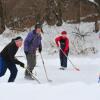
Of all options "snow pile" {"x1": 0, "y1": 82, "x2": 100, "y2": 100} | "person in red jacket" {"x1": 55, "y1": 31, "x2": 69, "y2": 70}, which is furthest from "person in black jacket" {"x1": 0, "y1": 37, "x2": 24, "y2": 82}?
"person in red jacket" {"x1": 55, "y1": 31, "x2": 69, "y2": 70}

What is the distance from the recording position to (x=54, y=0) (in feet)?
82.3

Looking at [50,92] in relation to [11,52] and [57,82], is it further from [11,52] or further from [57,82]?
[57,82]

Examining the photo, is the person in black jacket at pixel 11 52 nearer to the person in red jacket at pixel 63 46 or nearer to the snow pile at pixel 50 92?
the snow pile at pixel 50 92

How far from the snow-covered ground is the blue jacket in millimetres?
948

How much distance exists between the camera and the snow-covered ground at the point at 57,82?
30.6 ft

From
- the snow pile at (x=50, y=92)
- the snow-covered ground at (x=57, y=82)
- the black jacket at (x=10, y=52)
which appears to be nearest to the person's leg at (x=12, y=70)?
the snow-covered ground at (x=57, y=82)

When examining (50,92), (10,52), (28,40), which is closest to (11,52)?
(10,52)

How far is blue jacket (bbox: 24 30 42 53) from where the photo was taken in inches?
549

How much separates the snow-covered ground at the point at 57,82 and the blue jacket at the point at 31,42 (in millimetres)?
948

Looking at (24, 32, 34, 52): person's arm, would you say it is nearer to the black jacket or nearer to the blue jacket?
the blue jacket

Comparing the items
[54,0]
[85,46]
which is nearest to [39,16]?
[54,0]

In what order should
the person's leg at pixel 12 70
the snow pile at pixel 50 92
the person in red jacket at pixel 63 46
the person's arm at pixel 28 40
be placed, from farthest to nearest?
the person in red jacket at pixel 63 46
the person's arm at pixel 28 40
the person's leg at pixel 12 70
the snow pile at pixel 50 92

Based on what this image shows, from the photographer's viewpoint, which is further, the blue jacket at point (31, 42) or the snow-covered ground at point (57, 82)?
the blue jacket at point (31, 42)

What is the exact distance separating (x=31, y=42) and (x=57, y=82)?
1462 millimetres
